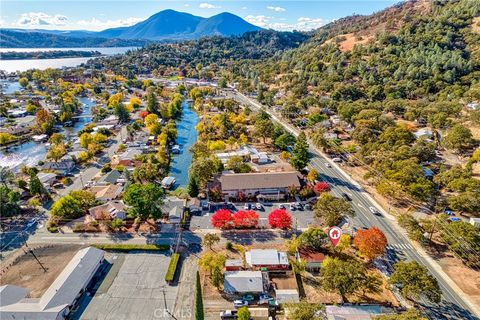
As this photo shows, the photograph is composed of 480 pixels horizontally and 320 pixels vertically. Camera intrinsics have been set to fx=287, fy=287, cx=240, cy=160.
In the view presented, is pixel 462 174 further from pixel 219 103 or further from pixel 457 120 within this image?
pixel 219 103

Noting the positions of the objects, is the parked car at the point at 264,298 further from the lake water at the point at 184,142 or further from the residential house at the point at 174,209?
the lake water at the point at 184,142

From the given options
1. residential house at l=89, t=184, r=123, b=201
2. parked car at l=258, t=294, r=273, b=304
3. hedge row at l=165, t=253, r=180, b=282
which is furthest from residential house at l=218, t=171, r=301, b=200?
parked car at l=258, t=294, r=273, b=304

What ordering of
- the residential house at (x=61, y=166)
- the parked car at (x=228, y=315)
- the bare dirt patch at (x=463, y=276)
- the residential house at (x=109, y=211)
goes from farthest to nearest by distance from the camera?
the residential house at (x=61, y=166) → the residential house at (x=109, y=211) → the bare dirt patch at (x=463, y=276) → the parked car at (x=228, y=315)

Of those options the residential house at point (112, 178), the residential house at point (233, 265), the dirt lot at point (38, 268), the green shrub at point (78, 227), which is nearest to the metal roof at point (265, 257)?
the residential house at point (233, 265)

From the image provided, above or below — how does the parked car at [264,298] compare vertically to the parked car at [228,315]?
above

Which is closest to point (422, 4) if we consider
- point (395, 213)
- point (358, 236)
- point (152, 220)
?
point (395, 213)

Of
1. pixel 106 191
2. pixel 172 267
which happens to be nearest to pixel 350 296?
pixel 172 267
